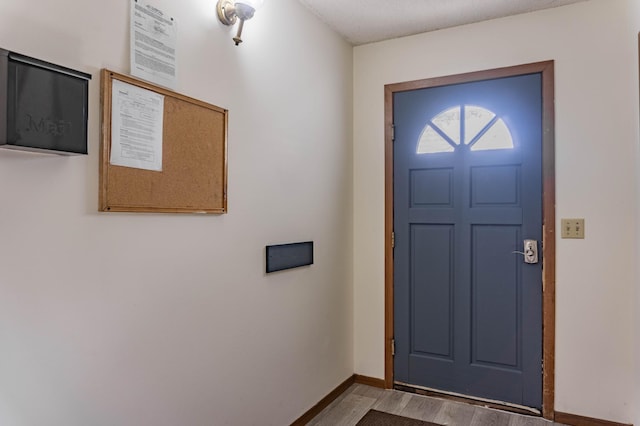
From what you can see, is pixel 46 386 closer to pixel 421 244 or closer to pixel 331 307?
pixel 331 307

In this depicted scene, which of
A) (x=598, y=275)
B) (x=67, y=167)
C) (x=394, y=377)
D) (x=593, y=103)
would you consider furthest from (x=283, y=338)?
(x=593, y=103)

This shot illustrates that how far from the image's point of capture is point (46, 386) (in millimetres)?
1257

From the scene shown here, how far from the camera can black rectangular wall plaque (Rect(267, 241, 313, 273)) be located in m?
2.27

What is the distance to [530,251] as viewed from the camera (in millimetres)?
2623

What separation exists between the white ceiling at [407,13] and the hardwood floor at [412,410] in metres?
2.42

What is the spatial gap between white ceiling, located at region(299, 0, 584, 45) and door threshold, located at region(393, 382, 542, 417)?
93.5 inches

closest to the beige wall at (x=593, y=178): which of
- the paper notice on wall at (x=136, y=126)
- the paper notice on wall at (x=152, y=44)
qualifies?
the paper notice on wall at (x=152, y=44)

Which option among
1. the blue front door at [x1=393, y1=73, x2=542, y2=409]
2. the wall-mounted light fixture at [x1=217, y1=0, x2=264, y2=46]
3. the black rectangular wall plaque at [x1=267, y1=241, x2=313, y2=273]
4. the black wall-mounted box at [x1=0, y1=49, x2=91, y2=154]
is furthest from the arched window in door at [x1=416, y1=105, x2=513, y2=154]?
the black wall-mounted box at [x1=0, y1=49, x2=91, y2=154]

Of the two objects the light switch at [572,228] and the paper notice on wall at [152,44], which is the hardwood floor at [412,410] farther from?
the paper notice on wall at [152,44]

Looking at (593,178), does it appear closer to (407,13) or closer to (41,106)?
(407,13)

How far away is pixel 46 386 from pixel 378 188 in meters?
2.28

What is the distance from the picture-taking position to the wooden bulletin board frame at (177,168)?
1.42m

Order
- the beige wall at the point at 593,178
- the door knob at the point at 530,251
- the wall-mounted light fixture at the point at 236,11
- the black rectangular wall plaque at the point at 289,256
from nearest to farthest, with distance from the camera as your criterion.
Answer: the wall-mounted light fixture at the point at 236,11
the black rectangular wall plaque at the point at 289,256
the beige wall at the point at 593,178
the door knob at the point at 530,251

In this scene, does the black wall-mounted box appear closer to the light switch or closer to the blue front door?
the blue front door
